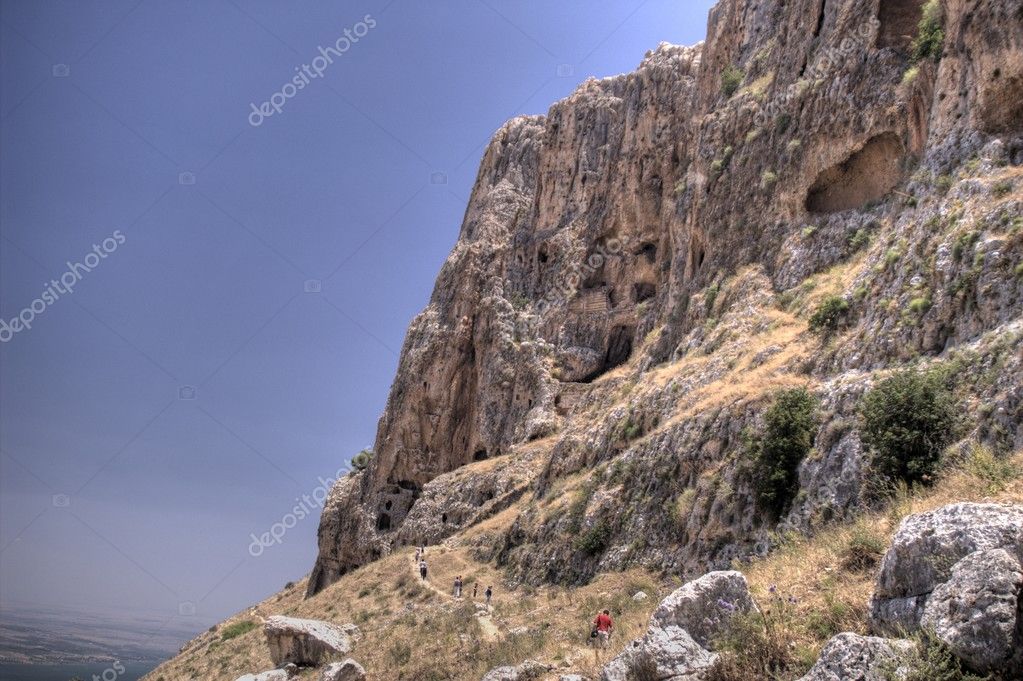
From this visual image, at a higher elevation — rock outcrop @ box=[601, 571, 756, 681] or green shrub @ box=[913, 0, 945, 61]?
green shrub @ box=[913, 0, 945, 61]

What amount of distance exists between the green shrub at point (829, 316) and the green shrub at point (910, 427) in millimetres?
5921

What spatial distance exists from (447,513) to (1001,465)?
31927 millimetres

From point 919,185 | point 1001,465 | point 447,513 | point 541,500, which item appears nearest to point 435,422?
point 447,513

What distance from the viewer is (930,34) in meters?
23.8

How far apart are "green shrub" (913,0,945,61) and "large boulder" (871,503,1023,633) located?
21.9m

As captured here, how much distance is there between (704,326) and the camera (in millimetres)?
28969

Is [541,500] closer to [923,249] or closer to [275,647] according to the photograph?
[275,647]

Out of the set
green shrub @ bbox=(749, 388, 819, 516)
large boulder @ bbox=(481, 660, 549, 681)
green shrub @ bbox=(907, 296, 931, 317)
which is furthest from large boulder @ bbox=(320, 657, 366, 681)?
green shrub @ bbox=(907, 296, 931, 317)

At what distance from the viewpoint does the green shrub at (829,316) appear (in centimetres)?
1909

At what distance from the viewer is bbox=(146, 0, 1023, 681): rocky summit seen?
7.61 m

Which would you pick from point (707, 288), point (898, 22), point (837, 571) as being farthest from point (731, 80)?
point (837, 571)

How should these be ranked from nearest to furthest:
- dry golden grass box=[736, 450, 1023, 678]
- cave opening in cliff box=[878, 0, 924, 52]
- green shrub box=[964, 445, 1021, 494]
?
dry golden grass box=[736, 450, 1023, 678], green shrub box=[964, 445, 1021, 494], cave opening in cliff box=[878, 0, 924, 52]

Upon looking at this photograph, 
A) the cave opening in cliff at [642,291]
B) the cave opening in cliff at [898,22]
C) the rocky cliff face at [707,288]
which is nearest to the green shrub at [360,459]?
the rocky cliff face at [707,288]

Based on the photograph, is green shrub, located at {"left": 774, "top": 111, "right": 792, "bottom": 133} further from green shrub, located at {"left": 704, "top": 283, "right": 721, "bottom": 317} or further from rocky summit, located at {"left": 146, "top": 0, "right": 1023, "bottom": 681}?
green shrub, located at {"left": 704, "top": 283, "right": 721, "bottom": 317}
